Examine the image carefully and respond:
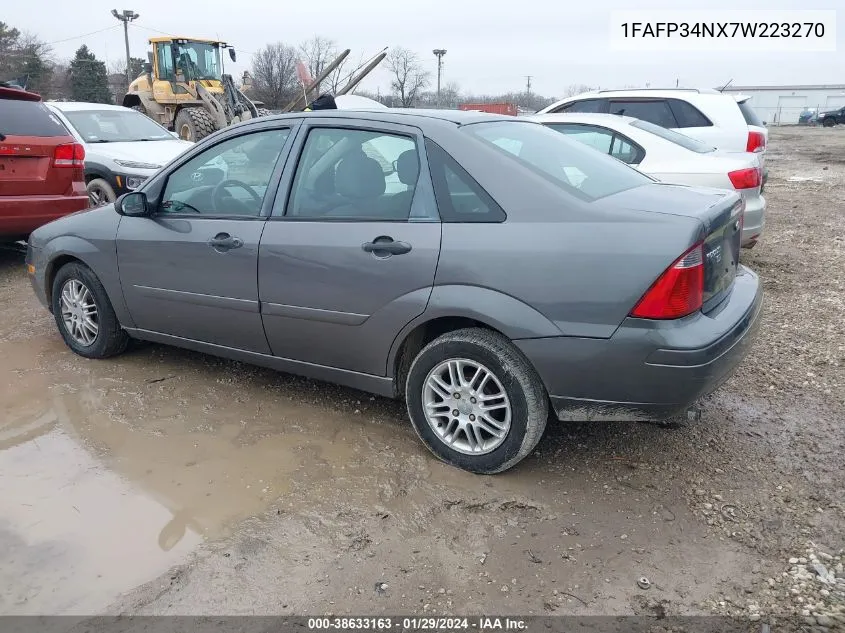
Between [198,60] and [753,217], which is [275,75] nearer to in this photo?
[198,60]

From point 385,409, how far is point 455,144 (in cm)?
157

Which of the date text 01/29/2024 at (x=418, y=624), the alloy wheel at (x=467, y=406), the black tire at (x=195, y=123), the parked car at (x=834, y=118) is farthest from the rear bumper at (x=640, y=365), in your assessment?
the parked car at (x=834, y=118)

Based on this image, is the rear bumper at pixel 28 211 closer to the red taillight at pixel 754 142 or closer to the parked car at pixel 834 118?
the red taillight at pixel 754 142

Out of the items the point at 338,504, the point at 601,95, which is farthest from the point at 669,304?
the point at 601,95

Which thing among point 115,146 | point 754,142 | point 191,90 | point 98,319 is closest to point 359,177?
point 98,319

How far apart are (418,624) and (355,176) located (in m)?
2.11

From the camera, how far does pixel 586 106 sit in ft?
28.5

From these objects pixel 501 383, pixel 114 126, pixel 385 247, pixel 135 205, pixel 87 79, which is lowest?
pixel 501 383

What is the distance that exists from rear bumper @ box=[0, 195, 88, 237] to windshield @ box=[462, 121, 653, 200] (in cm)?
487

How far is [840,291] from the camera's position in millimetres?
5977

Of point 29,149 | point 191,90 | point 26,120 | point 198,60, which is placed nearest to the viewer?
point 29,149

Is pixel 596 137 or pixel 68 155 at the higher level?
pixel 596 137

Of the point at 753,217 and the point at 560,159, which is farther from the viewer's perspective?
the point at 753,217

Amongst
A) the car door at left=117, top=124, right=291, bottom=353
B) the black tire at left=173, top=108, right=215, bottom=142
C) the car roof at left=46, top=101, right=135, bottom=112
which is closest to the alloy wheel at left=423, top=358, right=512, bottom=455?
the car door at left=117, top=124, right=291, bottom=353
